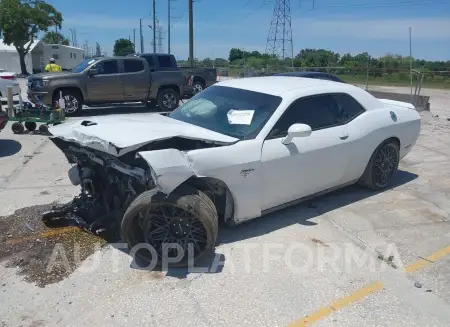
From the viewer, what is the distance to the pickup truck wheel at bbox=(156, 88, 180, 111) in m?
14.5

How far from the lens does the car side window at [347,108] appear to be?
519 cm

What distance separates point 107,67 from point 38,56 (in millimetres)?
43073

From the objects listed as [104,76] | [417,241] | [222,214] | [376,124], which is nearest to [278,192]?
[222,214]

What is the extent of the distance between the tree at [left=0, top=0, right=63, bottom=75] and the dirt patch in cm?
4408

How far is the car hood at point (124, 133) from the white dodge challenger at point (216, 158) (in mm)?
11

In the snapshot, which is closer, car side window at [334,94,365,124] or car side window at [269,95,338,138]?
car side window at [269,95,338,138]

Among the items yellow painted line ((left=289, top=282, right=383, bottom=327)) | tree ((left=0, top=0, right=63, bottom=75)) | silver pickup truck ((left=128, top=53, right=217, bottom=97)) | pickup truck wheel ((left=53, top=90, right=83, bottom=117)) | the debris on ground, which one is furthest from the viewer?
tree ((left=0, top=0, right=63, bottom=75))

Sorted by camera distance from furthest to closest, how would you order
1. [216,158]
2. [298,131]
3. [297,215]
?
[297,215] → [298,131] → [216,158]

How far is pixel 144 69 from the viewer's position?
45.9ft

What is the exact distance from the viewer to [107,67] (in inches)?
529

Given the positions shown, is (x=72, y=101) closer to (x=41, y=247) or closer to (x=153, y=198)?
(x=41, y=247)

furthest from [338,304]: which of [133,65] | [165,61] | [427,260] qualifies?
[165,61]

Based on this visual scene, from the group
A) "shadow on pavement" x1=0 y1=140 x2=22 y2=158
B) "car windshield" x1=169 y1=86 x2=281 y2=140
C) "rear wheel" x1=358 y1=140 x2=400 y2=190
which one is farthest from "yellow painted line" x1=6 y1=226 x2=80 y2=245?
"shadow on pavement" x1=0 y1=140 x2=22 y2=158

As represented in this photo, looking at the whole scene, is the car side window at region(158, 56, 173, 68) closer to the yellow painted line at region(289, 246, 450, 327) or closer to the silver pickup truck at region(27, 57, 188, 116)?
the silver pickup truck at region(27, 57, 188, 116)
